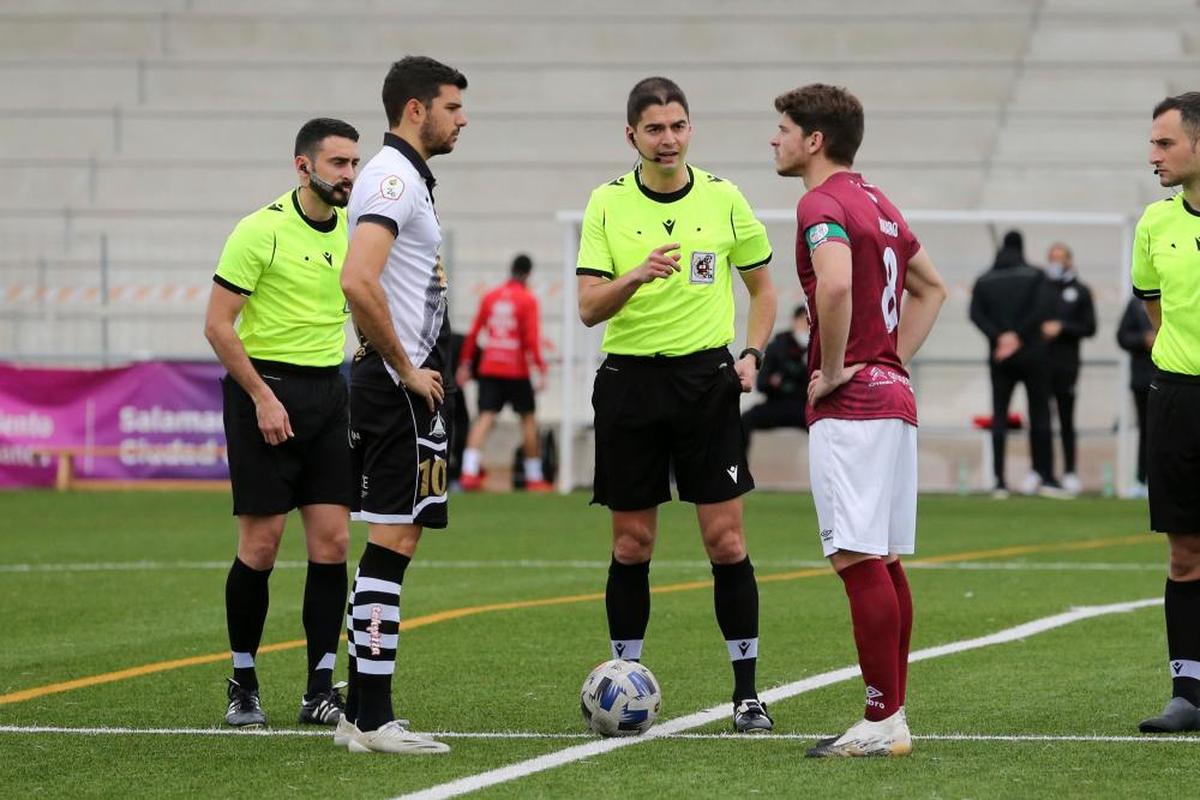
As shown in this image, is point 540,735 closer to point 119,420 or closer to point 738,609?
point 738,609

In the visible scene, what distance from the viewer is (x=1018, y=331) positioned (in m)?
19.2

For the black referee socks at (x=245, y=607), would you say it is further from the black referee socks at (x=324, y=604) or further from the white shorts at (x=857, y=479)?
the white shorts at (x=857, y=479)

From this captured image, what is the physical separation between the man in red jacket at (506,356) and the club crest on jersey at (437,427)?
12802 millimetres

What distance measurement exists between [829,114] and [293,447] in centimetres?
242

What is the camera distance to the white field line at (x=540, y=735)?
22.7 feet

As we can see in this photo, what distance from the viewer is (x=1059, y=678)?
27.5 feet

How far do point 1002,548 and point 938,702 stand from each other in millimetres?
6663

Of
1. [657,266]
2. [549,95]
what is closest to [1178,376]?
[657,266]

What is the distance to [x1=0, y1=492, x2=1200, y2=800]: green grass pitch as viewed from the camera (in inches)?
247

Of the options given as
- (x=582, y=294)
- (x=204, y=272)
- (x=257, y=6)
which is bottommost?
(x=582, y=294)

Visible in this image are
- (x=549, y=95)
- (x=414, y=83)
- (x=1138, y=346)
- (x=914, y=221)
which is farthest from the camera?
(x=549, y=95)

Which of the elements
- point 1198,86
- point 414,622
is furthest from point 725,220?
point 1198,86

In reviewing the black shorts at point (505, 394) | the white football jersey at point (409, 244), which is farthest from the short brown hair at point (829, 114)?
the black shorts at point (505, 394)

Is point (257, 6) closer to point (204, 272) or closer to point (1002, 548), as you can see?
point (204, 272)
